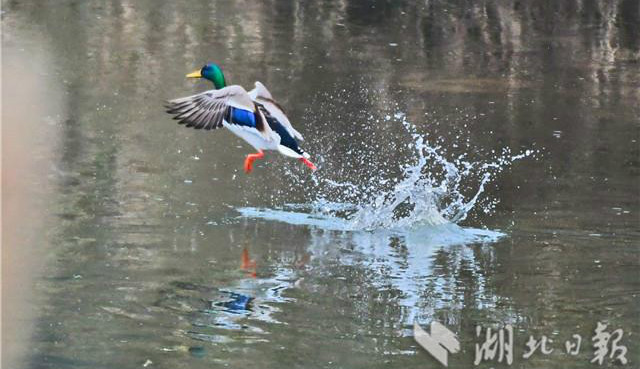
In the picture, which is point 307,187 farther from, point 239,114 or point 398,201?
point 239,114

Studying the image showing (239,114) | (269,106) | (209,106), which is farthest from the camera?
(269,106)

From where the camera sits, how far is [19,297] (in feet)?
29.9

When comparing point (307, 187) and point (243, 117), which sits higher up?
point (243, 117)

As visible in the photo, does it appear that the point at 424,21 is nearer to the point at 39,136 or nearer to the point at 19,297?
the point at 39,136

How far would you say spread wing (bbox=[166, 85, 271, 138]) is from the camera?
10.7 m

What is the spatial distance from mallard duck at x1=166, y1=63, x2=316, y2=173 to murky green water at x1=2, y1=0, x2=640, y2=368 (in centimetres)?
63

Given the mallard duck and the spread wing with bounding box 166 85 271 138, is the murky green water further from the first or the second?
the spread wing with bounding box 166 85 271 138

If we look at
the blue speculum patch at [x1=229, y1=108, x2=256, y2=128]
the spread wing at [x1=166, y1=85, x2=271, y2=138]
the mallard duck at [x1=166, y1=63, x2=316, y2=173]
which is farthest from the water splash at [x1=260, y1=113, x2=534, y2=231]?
the spread wing at [x1=166, y1=85, x2=271, y2=138]

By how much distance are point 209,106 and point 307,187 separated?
6.96 feet

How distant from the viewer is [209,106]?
10883mm

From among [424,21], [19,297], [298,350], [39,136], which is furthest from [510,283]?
[424,21]

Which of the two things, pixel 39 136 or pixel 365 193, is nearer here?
pixel 365 193

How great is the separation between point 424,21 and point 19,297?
46.6 feet

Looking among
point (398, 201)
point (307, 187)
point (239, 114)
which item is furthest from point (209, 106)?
point (307, 187)
